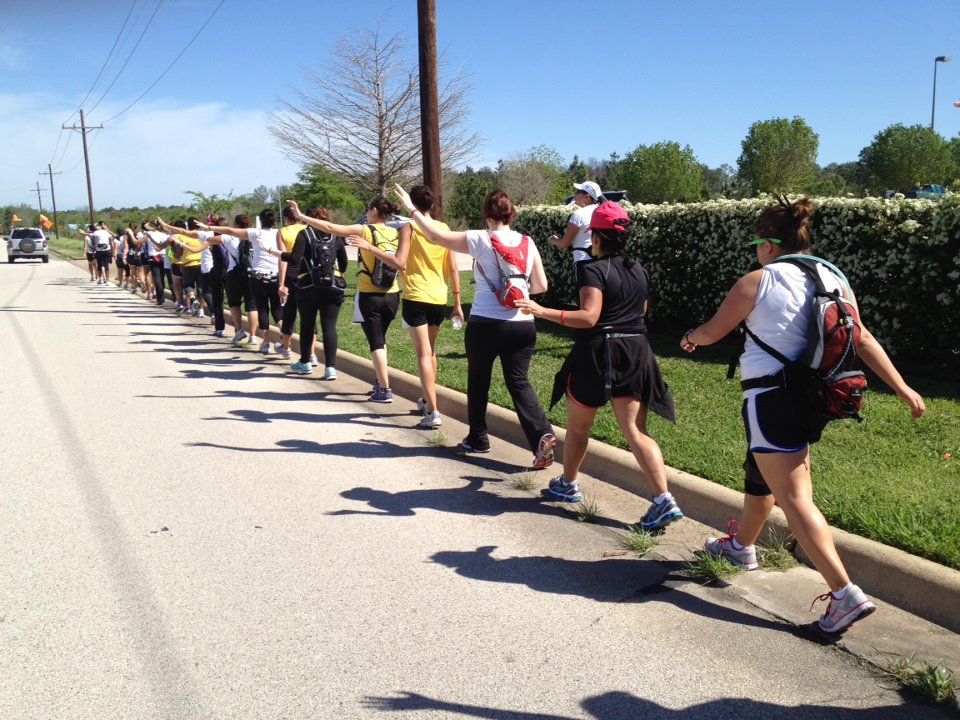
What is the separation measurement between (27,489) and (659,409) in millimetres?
4052

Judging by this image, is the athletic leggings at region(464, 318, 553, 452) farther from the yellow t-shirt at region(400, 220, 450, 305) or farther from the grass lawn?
the yellow t-shirt at region(400, 220, 450, 305)

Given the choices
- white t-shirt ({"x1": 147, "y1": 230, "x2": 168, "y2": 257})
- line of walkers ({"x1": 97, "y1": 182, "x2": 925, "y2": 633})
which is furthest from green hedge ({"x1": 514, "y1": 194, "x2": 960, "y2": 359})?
white t-shirt ({"x1": 147, "y1": 230, "x2": 168, "y2": 257})

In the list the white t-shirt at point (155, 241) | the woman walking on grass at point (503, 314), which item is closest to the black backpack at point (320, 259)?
the woman walking on grass at point (503, 314)

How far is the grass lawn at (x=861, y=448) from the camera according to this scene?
4020mm

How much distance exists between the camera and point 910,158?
80.1 meters

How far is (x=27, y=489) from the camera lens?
5.38 m

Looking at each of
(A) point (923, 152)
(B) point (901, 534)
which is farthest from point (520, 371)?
(A) point (923, 152)

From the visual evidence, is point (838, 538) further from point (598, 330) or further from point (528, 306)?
point (528, 306)

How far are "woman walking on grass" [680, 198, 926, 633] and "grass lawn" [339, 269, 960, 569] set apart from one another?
739mm

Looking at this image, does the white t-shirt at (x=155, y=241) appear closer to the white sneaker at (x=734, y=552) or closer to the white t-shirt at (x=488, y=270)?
the white t-shirt at (x=488, y=270)

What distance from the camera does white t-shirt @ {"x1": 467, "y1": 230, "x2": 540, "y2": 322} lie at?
5.29 m

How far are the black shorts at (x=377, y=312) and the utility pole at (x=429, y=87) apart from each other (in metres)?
3.11

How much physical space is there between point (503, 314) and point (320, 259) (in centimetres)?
365

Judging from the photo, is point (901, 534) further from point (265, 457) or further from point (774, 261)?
point (265, 457)
